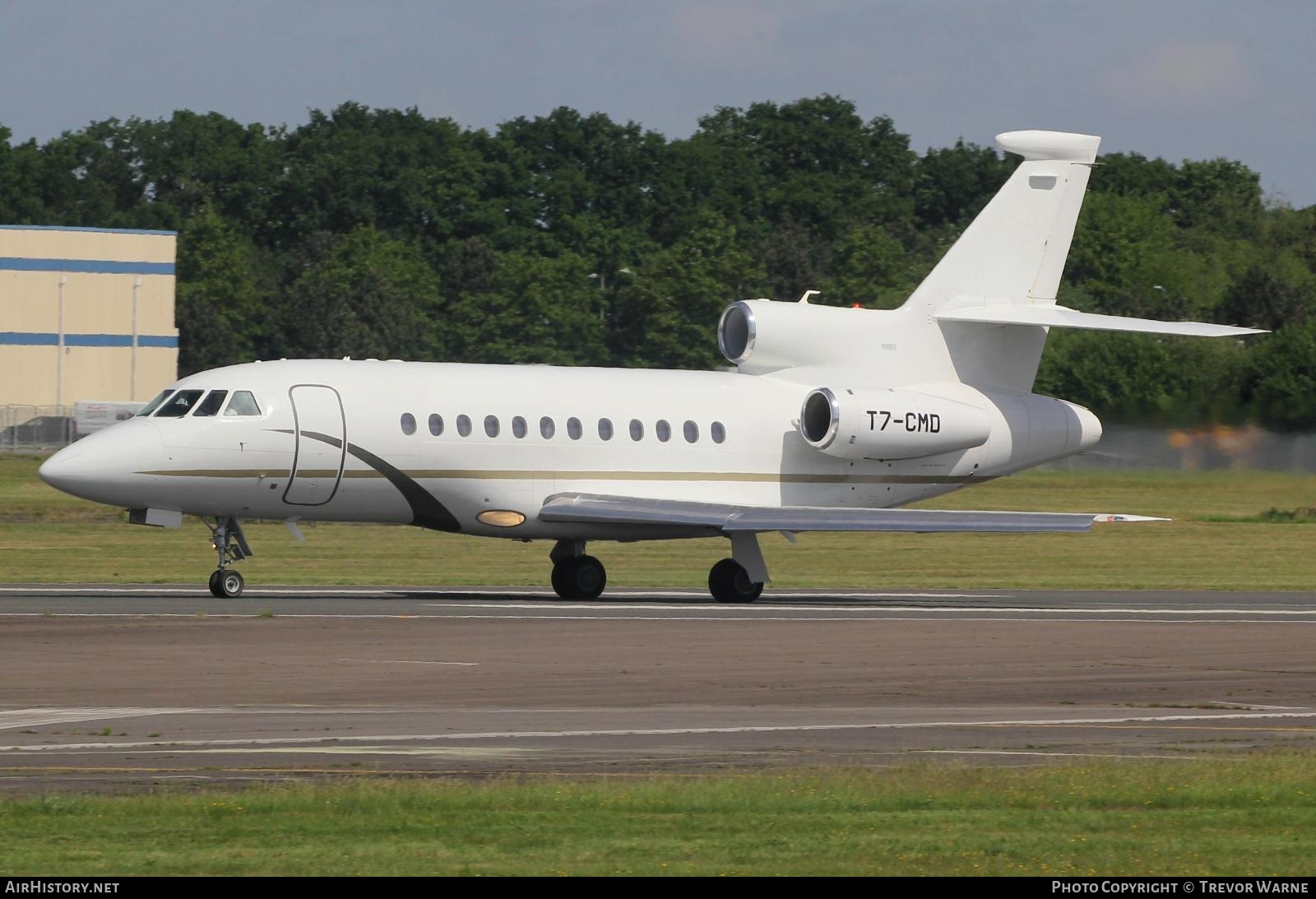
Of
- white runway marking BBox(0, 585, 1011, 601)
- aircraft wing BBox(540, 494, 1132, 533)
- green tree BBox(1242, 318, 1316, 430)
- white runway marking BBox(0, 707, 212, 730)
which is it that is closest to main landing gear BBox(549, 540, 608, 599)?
white runway marking BBox(0, 585, 1011, 601)

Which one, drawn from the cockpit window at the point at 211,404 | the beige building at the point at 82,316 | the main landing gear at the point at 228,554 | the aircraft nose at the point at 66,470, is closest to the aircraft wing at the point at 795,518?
the main landing gear at the point at 228,554

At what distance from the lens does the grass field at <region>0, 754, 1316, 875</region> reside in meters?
10.8

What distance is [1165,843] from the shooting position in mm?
11508

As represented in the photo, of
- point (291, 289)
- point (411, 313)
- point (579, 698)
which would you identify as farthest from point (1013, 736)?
point (291, 289)

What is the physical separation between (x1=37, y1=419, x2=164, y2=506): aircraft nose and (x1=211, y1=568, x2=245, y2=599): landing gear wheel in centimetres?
180

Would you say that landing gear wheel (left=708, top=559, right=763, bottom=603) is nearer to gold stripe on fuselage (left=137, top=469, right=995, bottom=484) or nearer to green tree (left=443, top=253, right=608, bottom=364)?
gold stripe on fuselage (left=137, top=469, right=995, bottom=484)

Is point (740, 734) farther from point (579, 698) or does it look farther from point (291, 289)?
point (291, 289)

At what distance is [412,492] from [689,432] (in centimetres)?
507

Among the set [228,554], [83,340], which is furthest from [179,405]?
[83,340]

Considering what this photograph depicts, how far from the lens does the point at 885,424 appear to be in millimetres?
34969

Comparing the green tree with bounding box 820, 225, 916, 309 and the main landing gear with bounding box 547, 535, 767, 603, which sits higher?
the green tree with bounding box 820, 225, 916, 309

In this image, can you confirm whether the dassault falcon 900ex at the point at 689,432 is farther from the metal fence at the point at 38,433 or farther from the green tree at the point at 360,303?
the green tree at the point at 360,303
